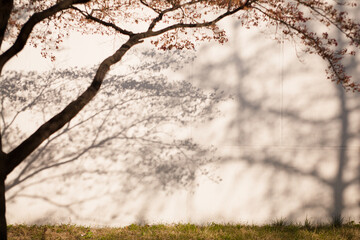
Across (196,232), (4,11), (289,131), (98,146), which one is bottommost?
(196,232)

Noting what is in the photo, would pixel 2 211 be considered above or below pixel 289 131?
below

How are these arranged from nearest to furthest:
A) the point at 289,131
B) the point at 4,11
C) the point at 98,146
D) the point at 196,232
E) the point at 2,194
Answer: the point at 4,11 → the point at 2,194 → the point at 196,232 → the point at 98,146 → the point at 289,131

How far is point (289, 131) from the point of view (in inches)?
225

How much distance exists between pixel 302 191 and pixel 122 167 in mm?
3091

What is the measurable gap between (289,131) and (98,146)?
325 cm

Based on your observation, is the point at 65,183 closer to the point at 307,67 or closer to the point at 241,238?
the point at 241,238

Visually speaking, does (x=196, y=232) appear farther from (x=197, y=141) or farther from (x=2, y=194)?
(x=2, y=194)

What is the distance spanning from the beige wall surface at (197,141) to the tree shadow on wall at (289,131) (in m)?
0.02

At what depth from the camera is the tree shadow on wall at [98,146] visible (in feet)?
18.3

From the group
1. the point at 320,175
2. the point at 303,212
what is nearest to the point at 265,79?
the point at 320,175

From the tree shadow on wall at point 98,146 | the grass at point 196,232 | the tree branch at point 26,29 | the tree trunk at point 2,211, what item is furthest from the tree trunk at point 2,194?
the tree shadow on wall at point 98,146

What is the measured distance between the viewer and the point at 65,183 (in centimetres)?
557

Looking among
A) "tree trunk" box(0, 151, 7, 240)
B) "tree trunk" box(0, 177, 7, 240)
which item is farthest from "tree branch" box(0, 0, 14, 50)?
"tree trunk" box(0, 177, 7, 240)

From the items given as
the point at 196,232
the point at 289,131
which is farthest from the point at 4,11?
the point at 289,131
